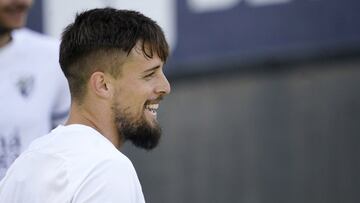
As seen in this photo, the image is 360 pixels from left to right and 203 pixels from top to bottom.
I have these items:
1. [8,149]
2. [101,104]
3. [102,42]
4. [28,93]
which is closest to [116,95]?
[101,104]

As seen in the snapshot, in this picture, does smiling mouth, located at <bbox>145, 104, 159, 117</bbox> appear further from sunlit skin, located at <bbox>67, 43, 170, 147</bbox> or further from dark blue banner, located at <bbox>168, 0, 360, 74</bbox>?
dark blue banner, located at <bbox>168, 0, 360, 74</bbox>

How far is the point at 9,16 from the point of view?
431 cm

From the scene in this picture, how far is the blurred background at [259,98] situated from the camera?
6488 mm

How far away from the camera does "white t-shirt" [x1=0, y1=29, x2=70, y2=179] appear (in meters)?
4.08

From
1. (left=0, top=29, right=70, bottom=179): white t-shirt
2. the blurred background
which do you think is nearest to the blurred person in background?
(left=0, top=29, right=70, bottom=179): white t-shirt

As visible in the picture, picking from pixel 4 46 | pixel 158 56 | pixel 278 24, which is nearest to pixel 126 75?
pixel 158 56

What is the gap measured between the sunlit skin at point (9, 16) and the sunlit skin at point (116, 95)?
132 cm

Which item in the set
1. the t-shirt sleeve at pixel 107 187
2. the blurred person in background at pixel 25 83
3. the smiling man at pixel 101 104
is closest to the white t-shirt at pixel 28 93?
the blurred person in background at pixel 25 83

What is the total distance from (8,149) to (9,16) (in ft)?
1.85

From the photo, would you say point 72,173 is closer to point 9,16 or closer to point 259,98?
point 9,16

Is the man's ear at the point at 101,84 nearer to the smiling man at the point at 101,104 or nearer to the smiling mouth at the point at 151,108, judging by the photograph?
the smiling man at the point at 101,104

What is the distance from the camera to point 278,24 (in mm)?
6488

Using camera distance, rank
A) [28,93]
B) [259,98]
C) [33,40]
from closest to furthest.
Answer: [28,93] → [33,40] → [259,98]

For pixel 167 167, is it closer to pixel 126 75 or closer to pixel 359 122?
pixel 359 122
